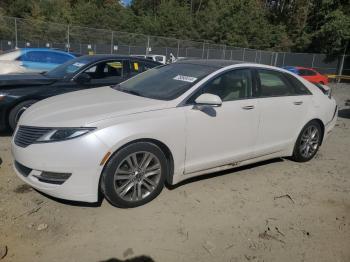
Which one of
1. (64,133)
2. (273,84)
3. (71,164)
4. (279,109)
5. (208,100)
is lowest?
(71,164)

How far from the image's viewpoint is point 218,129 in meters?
4.42

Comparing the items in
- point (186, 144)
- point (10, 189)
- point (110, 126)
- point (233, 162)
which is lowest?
point (10, 189)

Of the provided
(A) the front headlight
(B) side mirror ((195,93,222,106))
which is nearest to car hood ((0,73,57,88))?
(A) the front headlight

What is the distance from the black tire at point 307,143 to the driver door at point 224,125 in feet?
3.62

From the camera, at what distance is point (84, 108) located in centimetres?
400

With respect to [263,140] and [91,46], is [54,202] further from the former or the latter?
[91,46]

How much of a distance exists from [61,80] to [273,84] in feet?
12.3

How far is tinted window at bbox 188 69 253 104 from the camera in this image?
14.8 ft

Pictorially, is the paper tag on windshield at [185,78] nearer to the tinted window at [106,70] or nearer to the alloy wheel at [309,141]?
the alloy wheel at [309,141]

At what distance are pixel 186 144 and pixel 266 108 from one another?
138 cm

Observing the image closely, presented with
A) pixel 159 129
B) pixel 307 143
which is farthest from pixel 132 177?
pixel 307 143

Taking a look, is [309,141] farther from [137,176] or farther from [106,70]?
[106,70]

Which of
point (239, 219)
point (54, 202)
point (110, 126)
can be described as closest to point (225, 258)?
point (239, 219)

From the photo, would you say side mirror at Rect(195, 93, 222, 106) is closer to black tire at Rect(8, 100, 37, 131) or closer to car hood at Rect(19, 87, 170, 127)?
car hood at Rect(19, 87, 170, 127)
